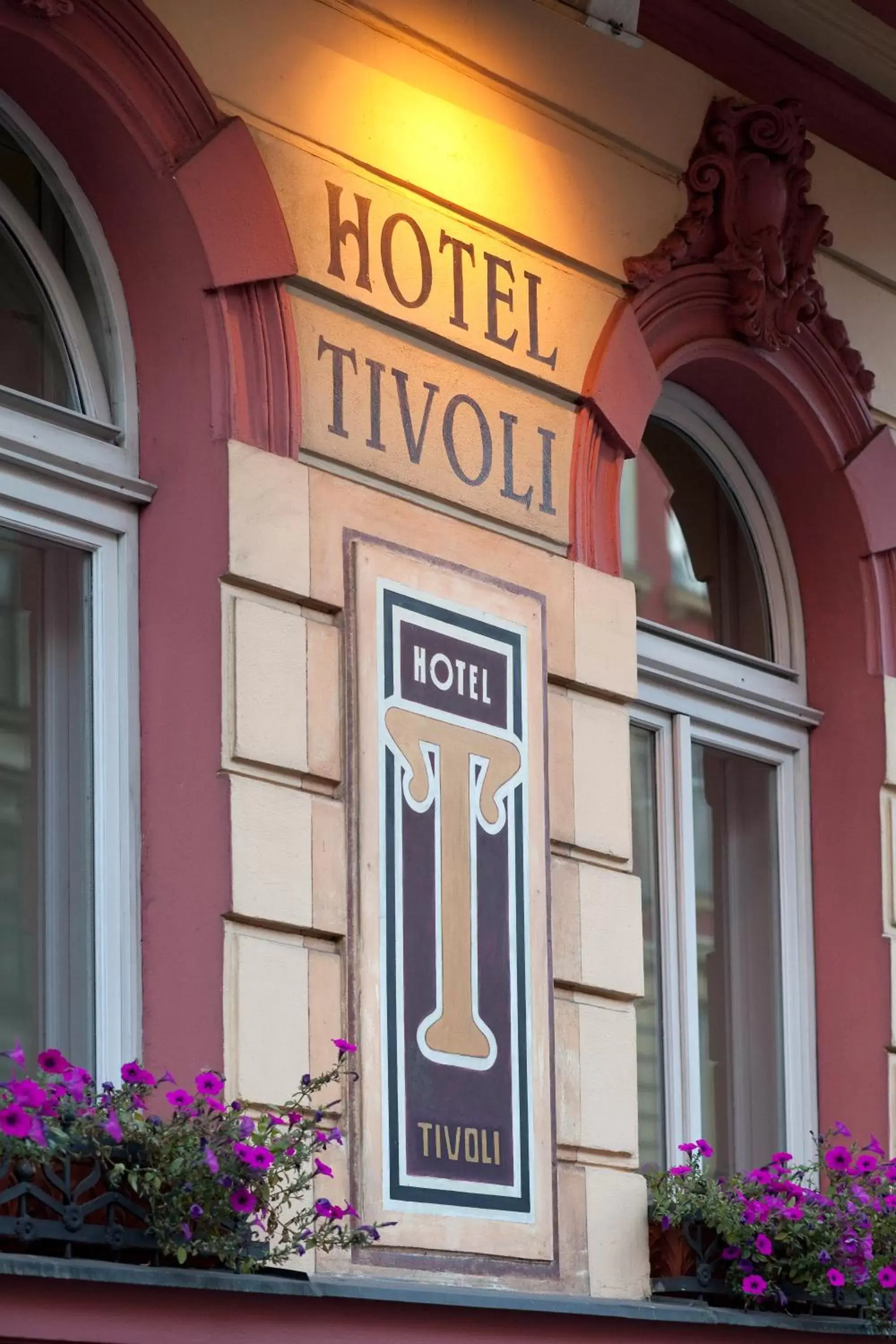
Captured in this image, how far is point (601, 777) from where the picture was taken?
7055mm

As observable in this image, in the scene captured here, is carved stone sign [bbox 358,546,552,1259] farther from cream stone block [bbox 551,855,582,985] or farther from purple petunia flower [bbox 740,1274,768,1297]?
purple petunia flower [bbox 740,1274,768,1297]

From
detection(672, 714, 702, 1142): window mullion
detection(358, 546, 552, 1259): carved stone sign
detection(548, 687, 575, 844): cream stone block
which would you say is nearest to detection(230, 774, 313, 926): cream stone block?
detection(358, 546, 552, 1259): carved stone sign

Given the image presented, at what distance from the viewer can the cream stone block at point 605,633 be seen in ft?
23.2

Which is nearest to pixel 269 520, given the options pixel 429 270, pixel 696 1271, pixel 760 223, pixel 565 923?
pixel 429 270

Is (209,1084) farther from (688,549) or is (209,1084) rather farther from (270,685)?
(688,549)

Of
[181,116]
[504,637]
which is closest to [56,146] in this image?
[181,116]

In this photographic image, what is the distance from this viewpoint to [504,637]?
682 centimetres

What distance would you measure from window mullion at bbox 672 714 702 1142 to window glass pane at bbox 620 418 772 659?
42 cm

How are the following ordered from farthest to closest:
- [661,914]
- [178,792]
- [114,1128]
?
[661,914], [178,792], [114,1128]

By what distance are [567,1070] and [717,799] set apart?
5.46ft

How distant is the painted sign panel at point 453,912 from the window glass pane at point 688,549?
1.37 m

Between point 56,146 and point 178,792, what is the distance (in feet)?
5.29

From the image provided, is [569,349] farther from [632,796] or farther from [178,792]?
[178,792]

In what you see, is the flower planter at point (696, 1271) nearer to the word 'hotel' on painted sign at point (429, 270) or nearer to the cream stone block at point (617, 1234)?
the cream stone block at point (617, 1234)
